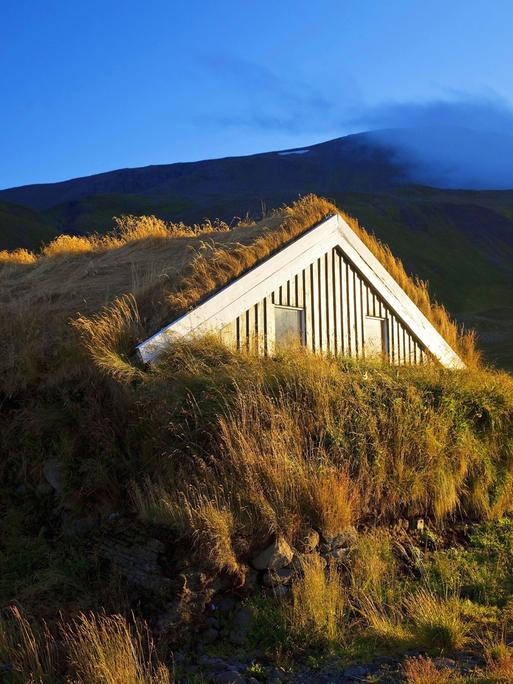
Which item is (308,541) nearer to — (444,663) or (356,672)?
(356,672)

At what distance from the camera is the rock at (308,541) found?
6809mm

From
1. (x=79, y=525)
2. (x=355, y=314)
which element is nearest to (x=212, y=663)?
(x=79, y=525)

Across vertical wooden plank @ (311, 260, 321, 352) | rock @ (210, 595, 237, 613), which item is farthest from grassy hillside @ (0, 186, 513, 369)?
rock @ (210, 595, 237, 613)

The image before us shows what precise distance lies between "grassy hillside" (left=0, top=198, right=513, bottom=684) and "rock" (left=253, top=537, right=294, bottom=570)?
0.03 meters

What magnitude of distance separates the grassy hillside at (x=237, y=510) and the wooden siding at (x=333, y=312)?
98 cm

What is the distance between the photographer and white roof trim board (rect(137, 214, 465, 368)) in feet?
32.1

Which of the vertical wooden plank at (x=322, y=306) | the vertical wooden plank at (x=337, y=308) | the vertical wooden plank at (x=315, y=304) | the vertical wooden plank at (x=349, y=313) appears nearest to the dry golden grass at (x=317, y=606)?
the vertical wooden plank at (x=315, y=304)

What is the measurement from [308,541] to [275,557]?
424 millimetres

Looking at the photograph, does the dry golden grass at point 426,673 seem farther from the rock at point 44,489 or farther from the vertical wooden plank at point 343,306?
the vertical wooden plank at point 343,306

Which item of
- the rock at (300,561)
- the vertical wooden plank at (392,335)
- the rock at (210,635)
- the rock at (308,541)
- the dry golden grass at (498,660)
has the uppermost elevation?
the vertical wooden plank at (392,335)

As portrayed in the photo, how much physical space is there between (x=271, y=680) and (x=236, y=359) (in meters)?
4.46

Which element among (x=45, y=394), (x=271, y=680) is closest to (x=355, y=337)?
(x=45, y=394)

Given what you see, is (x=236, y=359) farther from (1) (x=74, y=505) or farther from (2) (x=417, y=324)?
(2) (x=417, y=324)

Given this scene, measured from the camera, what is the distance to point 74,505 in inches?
307
